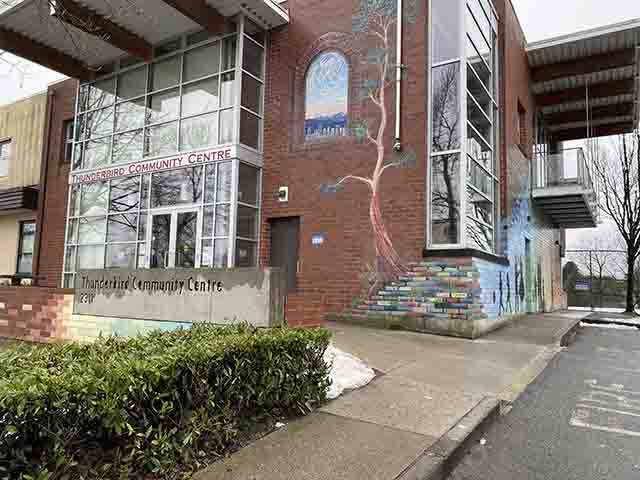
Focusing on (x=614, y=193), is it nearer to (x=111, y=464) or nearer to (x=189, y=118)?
(x=189, y=118)

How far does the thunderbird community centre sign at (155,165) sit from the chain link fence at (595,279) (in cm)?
1870

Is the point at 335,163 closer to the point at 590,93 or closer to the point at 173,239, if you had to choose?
the point at 173,239

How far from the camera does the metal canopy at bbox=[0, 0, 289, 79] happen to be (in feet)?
37.0

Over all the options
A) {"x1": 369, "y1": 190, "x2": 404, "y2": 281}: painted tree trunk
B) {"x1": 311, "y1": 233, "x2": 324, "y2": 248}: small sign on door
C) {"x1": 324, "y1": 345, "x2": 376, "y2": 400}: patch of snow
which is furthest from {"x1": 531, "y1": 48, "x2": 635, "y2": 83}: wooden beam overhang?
{"x1": 324, "y1": 345, "x2": 376, "y2": 400}: patch of snow

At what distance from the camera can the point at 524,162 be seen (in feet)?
48.4

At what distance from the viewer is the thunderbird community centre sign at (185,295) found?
191 inches

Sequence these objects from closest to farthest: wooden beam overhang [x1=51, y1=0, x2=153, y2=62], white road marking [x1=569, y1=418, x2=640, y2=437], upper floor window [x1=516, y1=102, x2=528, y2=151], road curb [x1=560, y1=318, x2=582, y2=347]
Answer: white road marking [x1=569, y1=418, x2=640, y2=437] < road curb [x1=560, y1=318, x2=582, y2=347] < wooden beam overhang [x1=51, y1=0, x2=153, y2=62] < upper floor window [x1=516, y1=102, x2=528, y2=151]

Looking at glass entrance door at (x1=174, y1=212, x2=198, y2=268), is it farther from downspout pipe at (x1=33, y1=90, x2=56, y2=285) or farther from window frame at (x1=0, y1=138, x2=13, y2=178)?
window frame at (x1=0, y1=138, x2=13, y2=178)

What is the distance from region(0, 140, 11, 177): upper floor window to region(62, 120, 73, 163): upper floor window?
374cm

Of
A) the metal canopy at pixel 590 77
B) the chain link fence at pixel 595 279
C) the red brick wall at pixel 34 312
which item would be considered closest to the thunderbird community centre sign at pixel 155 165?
the red brick wall at pixel 34 312

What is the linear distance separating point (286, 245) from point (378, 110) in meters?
3.98

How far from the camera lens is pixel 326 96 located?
1162 cm

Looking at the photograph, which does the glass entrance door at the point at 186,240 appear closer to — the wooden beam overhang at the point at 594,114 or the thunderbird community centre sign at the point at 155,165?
the thunderbird community centre sign at the point at 155,165

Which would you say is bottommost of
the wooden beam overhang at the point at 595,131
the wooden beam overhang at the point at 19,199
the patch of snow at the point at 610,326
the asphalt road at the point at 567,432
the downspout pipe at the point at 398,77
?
the asphalt road at the point at 567,432
